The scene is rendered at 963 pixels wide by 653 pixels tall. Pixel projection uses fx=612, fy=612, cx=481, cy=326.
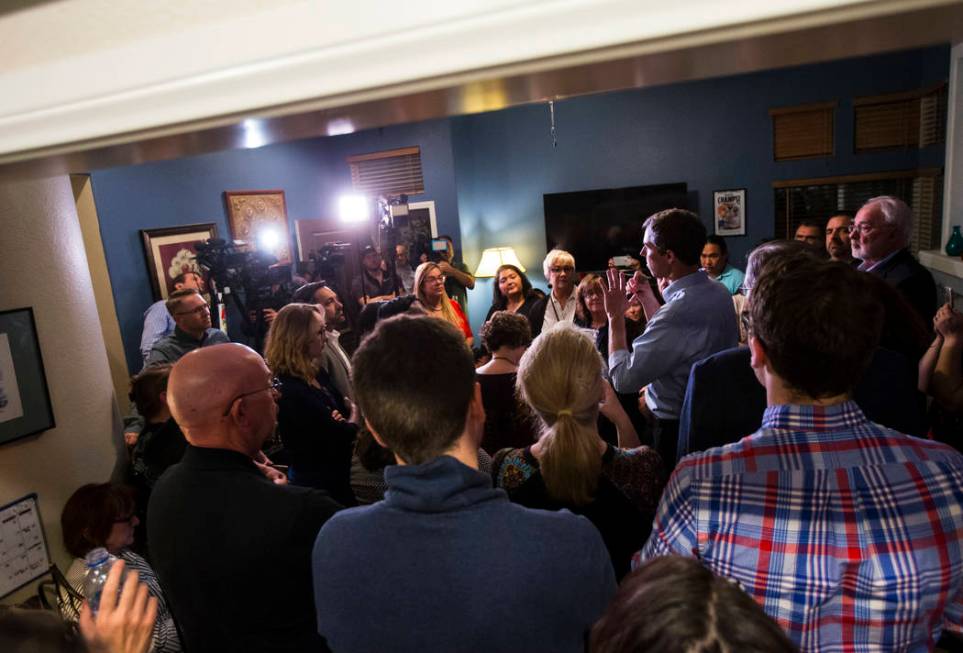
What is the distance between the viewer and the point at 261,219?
18.9 feet

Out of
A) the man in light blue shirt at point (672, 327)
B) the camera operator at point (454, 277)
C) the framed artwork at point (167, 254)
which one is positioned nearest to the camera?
the man in light blue shirt at point (672, 327)

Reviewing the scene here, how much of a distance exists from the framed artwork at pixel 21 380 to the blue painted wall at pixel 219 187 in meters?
2.99

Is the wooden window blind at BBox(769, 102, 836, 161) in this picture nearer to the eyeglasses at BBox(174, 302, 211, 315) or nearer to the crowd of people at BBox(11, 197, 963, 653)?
the crowd of people at BBox(11, 197, 963, 653)

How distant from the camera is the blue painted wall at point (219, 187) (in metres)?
4.36

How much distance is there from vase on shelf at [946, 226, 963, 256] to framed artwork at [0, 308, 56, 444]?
15.2 feet

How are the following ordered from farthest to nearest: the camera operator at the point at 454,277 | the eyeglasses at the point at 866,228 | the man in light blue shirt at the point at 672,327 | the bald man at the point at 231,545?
the camera operator at the point at 454,277 → the eyeglasses at the point at 866,228 → the man in light blue shirt at the point at 672,327 → the bald man at the point at 231,545

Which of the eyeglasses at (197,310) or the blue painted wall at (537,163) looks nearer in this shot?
the eyeglasses at (197,310)

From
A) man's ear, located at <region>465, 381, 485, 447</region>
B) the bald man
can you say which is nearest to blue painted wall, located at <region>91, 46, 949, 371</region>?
the bald man

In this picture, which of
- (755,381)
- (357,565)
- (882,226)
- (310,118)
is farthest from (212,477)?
(882,226)

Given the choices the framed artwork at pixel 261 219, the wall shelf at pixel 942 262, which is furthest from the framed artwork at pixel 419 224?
the wall shelf at pixel 942 262

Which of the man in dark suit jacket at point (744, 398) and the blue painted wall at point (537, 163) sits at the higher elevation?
the blue painted wall at point (537, 163)

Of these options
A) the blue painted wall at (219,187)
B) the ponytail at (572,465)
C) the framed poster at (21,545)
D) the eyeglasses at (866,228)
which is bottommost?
the framed poster at (21,545)

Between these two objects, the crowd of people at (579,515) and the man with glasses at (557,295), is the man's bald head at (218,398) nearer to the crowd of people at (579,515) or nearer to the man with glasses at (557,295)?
the crowd of people at (579,515)

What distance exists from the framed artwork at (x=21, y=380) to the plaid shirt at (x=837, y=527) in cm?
162
